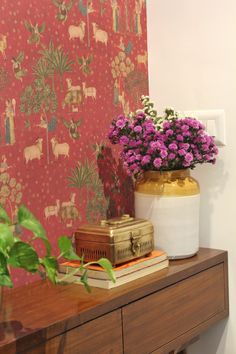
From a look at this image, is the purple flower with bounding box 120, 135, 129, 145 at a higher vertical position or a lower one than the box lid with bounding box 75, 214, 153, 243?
higher

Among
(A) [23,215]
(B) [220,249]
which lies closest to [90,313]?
(A) [23,215]

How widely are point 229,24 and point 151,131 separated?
0.47 meters

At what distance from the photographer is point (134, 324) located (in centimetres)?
137

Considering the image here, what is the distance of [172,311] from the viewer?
150cm

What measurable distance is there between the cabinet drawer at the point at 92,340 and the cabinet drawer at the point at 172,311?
3cm

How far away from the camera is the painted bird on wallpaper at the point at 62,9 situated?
5.14 ft

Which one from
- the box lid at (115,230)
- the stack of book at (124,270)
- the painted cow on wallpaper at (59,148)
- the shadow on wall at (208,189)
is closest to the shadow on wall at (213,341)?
the shadow on wall at (208,189)

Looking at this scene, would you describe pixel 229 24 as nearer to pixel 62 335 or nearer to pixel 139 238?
pixel 139 238

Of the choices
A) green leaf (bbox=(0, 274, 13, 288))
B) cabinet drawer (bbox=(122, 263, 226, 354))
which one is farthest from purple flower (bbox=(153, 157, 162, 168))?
green leaf (bbox=(0, 274, 13, 288))

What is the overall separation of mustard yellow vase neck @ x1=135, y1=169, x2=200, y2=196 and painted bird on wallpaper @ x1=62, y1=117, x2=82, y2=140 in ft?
0.79

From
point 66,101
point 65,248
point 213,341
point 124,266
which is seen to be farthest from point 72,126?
point 213,341

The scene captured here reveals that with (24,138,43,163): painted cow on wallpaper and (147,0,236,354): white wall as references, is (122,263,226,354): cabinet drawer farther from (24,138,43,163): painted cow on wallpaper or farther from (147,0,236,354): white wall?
(24,138,43,163): painted cow on wallpaper

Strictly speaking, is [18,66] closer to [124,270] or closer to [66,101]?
[66,101]

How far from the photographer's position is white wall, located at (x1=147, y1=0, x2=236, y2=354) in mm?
1764
